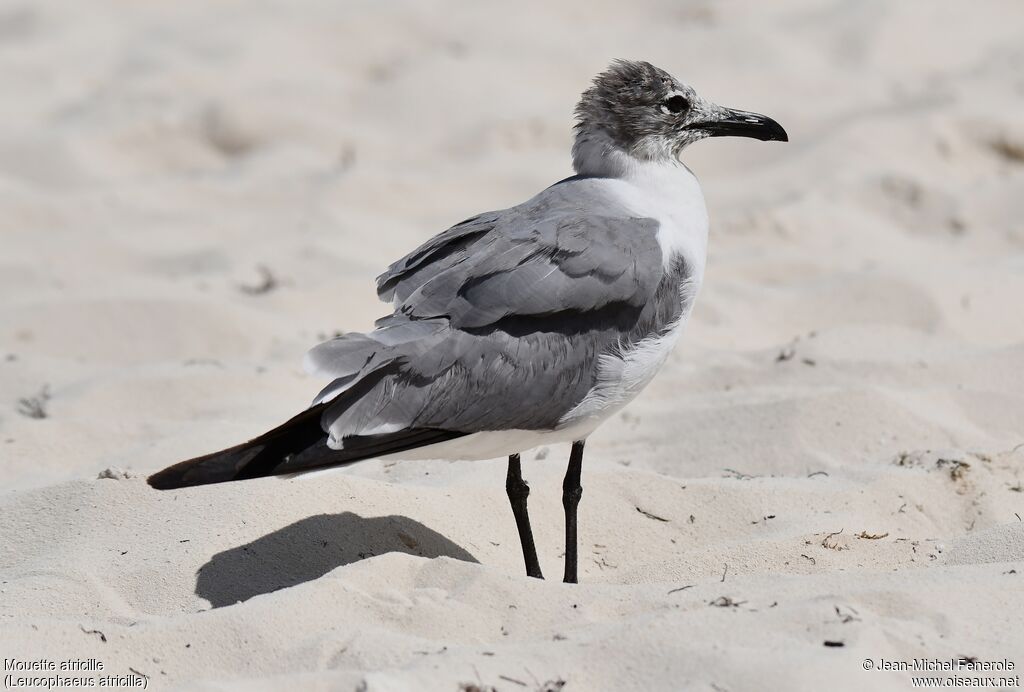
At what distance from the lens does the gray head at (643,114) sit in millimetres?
4594

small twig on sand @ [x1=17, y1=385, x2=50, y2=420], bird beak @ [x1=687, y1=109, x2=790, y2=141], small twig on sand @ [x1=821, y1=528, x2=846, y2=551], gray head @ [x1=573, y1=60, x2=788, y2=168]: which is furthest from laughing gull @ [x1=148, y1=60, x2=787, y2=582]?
small twig on sand @ [x1=17, y1=385, x2=50, y2=420]

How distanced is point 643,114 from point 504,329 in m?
1.11

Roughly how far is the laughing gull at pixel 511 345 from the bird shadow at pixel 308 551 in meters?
0.33

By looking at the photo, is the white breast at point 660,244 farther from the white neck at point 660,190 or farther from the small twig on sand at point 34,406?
the small twig on sand at point 34,406

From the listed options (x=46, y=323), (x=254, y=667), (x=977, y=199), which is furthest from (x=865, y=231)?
(x=254, y=667)

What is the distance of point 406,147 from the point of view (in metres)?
9.48

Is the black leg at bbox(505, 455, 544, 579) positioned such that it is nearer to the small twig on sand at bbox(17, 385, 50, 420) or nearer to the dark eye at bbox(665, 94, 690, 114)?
the dark eye at bbox(665, 94, 690, 114)

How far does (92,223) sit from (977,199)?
526 centimetres

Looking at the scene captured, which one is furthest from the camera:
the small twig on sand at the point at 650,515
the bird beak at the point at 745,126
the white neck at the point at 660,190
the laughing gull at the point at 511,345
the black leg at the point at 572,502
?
the bird beak at the point at 745,126

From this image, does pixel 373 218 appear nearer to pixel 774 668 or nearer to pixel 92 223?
pixel 92 223

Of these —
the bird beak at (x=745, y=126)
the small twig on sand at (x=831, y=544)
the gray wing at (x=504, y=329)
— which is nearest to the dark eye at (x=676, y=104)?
the bird beak at (x=745, y=126)

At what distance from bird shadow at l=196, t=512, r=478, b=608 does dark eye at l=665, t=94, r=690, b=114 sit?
1.62m

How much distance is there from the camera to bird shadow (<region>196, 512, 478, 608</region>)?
3965mm

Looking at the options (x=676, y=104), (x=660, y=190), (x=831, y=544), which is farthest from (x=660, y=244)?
(x=831, y=544)
